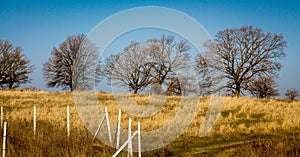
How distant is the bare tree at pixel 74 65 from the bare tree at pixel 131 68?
266cm

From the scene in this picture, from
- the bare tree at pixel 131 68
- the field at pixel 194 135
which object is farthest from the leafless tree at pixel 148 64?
the field at pixel 194 135

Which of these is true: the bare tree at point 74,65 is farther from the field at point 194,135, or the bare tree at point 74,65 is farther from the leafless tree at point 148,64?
the field at point 194,135

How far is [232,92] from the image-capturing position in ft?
126

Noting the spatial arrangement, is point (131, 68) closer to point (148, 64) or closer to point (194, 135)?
point (148, 64)

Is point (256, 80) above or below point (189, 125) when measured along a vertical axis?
above

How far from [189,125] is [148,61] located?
2430 cm

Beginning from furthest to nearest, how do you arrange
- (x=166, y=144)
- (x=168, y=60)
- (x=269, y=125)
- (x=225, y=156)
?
(x=168, y=60), (x=269, y=125), (x=166, y=144), (x=225, y=156)

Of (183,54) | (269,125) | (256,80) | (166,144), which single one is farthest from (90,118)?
(183,54)

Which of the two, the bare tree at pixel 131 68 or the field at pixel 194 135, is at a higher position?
the bare tree at pixel 131 68

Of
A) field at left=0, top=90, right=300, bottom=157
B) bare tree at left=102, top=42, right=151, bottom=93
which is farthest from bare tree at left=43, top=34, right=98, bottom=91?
field at left=0, top=90, right=300, bottom=157

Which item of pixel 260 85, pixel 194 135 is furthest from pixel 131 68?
pixel 194 135

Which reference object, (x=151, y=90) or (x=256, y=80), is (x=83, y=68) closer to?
(x=151, y=90)

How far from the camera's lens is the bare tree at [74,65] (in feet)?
138

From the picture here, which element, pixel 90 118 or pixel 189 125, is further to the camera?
pixel 90 118
